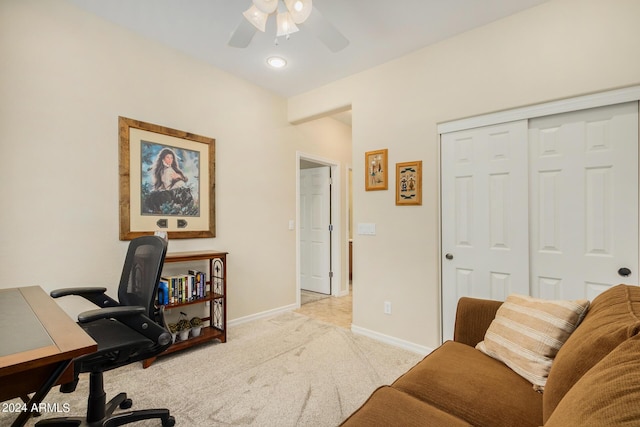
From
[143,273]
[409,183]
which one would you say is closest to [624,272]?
[409,183]

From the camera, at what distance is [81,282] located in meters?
2.30

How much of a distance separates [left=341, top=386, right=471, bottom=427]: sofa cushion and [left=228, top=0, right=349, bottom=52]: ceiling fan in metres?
1.98

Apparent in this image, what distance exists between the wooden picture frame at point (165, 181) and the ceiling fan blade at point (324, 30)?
1675 mm

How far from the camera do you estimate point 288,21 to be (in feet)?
6.15

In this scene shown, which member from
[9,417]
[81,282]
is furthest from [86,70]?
[9,417]

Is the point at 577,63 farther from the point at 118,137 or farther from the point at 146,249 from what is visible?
the point at 118,137

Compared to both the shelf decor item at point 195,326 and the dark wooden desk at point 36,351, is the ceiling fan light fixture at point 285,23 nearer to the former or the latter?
the dark wooden desk at point 36,351

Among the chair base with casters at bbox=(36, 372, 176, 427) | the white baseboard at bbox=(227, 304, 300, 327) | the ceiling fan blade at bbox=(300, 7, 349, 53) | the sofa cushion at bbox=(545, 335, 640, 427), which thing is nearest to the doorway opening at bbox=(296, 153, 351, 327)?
the white baseboard at bbox=(227, 304, 300, 327)

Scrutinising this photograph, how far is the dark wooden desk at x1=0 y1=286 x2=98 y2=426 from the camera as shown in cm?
84

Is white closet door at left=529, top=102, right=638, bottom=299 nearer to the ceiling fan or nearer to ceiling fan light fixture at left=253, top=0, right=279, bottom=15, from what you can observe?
the ceiling fan

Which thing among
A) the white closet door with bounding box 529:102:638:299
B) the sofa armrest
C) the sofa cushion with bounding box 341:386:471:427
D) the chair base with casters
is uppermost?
the white closet door with bounding box 529:102:638:299

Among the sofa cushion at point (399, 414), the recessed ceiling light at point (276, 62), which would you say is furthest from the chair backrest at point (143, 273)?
the recessed ceiling light at point (276, 62)

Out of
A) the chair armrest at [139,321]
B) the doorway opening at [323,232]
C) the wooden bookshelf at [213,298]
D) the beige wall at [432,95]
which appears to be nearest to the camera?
the chair armrest at [139,321]

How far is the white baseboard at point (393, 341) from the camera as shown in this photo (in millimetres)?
2652
